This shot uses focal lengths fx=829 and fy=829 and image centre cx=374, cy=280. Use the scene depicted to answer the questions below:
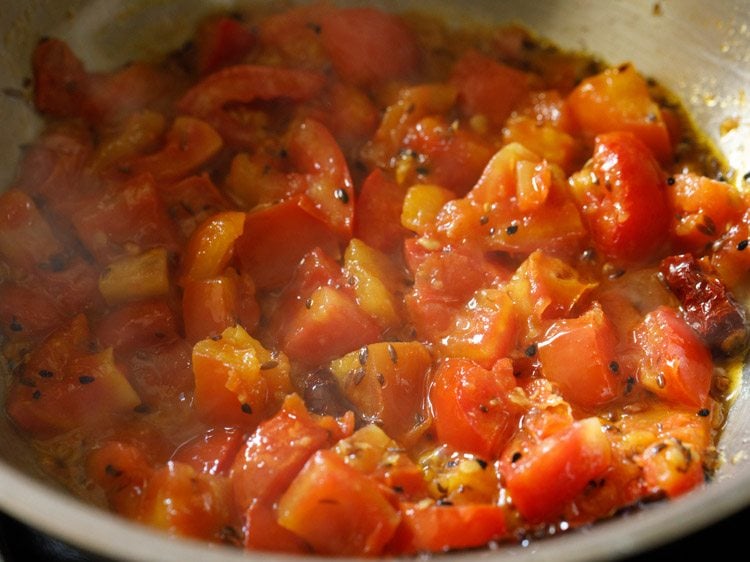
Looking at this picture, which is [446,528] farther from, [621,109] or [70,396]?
[621,109]

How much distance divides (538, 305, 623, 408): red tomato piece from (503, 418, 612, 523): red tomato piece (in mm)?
289

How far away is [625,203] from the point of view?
2.68 meters

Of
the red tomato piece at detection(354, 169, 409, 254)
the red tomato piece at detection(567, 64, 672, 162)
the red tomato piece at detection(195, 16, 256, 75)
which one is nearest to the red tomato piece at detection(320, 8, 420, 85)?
the red tomato piece at detection(195, 16, 256, 75)

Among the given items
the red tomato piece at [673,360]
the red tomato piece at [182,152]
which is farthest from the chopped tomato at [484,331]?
the red tomato piece at [182,152]

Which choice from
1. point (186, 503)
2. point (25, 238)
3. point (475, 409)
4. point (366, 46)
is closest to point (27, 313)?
point (25, 238)

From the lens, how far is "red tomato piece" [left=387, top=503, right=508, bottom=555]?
6.52ft

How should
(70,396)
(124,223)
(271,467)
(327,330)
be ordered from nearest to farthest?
(271,467) → (70,396) → (327,330) → (124,223)

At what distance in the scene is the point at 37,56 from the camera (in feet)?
9.93

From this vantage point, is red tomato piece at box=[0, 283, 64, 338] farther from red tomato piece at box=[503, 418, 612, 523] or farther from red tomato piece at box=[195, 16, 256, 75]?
red tomato piece at box=[503, 418, 612, 523]

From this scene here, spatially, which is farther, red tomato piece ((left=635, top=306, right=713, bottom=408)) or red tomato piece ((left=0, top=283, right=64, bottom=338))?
red tomato piece ((left=0, top=283, right=64, bottom=338))

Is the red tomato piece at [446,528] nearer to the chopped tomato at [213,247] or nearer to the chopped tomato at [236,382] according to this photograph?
the chopped tomato at [236,382]

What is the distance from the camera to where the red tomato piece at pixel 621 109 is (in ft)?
9.66

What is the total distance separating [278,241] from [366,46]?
940mm

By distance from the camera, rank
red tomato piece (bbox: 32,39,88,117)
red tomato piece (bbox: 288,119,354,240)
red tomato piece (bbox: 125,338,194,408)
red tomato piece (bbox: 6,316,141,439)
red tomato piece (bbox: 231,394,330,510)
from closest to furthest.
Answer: red tomato piece (bbox: 231,394,330,510) < red tomato piece (bbox: 6,316,141,439) < red tomato piece (bbox: 125,338,194,408) < red tomato piece (bbox: 288,119,354,240) < red tomato piece (bbox: 32,39,88,117)
